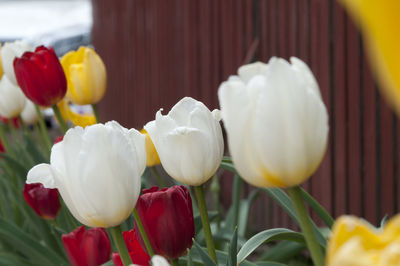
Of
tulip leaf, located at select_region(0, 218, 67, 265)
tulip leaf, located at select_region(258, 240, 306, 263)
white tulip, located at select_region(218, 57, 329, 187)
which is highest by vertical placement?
white tulip, located at select_region(218, 57, 329, 187)

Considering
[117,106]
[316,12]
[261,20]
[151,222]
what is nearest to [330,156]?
[316,12]

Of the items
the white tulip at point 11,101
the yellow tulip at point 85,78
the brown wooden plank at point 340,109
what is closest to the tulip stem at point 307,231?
the yellow tulip at point 85,78

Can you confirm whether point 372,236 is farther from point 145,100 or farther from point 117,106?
point 117,106

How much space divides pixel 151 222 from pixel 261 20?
2827 mm

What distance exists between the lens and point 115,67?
6.37 m

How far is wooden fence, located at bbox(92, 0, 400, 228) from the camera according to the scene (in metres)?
2.66

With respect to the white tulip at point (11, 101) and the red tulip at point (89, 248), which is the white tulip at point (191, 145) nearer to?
the red tulip at point (89, 248)


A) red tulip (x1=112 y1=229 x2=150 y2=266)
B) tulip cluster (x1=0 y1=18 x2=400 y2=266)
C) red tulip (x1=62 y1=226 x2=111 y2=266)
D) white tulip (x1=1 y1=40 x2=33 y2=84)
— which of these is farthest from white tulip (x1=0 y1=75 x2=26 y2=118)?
red tulip (x1=112 y1=229 x2=150 y2=266)

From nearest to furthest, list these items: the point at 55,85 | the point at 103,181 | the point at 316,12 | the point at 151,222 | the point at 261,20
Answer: the point at 103,181
the point at 151,222
the point at 55,85
the point at 316,12
the point at 261,20

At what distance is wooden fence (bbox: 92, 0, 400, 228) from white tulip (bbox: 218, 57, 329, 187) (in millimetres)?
1269

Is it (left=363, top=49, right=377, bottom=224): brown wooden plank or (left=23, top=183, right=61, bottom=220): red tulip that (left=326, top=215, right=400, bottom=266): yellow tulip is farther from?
(left=363, top=49, right=377, bottom=224): brown wooden plank

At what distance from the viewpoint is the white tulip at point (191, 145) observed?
0.64 metres

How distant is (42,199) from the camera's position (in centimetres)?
118

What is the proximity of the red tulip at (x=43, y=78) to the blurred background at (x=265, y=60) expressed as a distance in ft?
2.14
